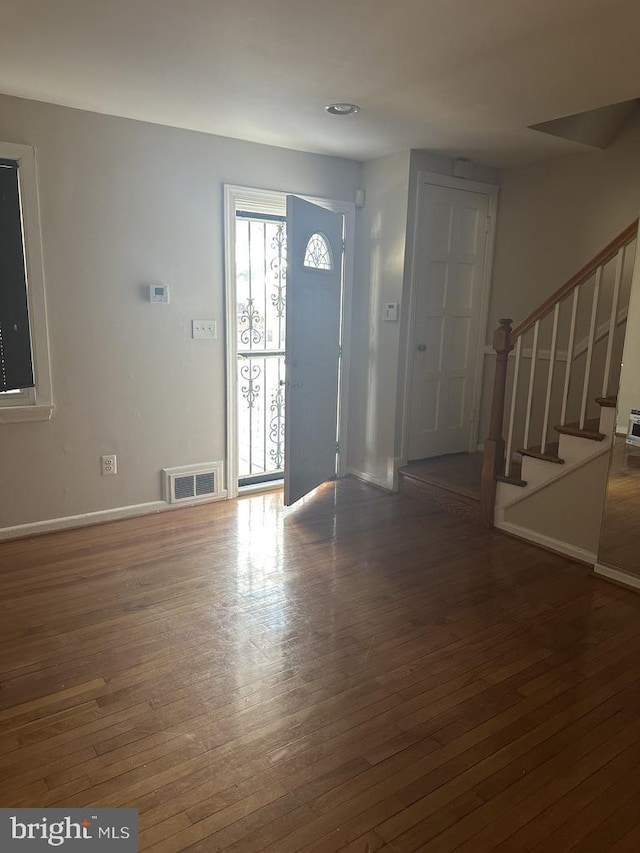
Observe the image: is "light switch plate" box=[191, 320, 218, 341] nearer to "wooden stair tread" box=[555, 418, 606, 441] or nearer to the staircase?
the staircase

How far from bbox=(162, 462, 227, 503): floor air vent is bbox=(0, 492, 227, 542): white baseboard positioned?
50 millimetres

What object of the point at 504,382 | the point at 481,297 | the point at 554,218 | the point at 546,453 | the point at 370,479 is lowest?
the point at 370,479

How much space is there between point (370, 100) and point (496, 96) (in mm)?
625

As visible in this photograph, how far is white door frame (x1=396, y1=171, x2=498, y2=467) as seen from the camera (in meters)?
4.31

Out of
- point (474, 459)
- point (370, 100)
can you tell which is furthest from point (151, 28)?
point (474, 459)

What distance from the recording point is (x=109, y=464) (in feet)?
12.6

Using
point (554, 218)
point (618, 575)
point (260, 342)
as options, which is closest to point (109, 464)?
point (260, 342)

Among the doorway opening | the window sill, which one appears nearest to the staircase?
the doorway opening

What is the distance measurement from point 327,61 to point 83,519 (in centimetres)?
293

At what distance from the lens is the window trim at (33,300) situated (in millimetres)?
3258

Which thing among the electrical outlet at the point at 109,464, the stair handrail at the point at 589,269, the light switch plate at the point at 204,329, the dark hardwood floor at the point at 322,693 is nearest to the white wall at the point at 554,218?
the stair handrail at the point at 589,269

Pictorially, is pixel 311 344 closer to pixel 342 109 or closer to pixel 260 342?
pixel 260 342

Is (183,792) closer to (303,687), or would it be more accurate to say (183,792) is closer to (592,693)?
(303,687)

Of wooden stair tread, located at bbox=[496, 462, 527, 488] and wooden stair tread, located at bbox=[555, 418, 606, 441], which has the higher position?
wooden stair tread, located at bbox=[555, 418, 606, 441]
